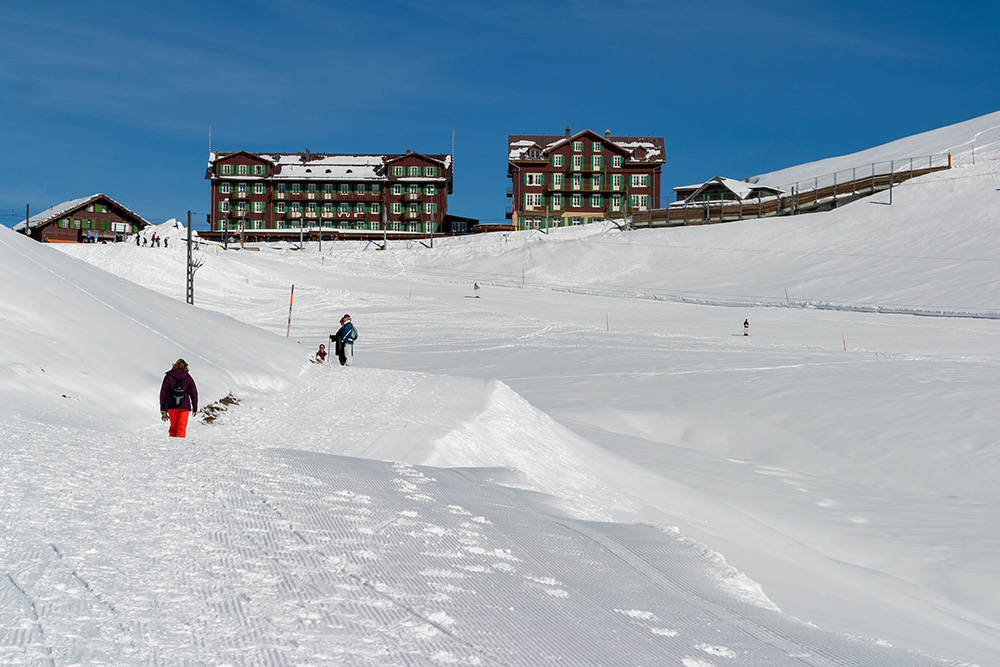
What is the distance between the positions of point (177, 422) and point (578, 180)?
78.6 m

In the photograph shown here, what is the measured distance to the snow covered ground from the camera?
175 inches

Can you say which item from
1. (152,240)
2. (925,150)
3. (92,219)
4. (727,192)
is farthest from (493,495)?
(92,219)

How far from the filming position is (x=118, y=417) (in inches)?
482

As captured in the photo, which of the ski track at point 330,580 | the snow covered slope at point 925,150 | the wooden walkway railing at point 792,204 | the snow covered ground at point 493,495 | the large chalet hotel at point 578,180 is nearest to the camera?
the ski track at point 330,580

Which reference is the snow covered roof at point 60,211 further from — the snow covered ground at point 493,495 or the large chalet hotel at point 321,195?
the snow covered ground at point 493,495

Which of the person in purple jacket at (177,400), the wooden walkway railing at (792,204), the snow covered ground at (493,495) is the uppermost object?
the wooden walkway railing at (792,204)

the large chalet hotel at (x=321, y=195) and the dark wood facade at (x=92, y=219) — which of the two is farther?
the large chalet hotel at (x=321, y=195)

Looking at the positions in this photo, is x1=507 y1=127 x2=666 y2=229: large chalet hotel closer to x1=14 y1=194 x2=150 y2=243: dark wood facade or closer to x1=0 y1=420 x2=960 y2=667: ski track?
x1=14 y1=194 x2=150 y2=243: dark wood facade

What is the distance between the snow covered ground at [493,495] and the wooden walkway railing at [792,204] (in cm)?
3226

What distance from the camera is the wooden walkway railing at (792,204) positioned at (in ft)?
213

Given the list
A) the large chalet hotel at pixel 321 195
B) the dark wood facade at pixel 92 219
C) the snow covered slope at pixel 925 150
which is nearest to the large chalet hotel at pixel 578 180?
the large chalet hotel at pixel 321 195

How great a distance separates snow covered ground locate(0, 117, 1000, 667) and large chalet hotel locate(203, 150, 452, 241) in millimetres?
59053

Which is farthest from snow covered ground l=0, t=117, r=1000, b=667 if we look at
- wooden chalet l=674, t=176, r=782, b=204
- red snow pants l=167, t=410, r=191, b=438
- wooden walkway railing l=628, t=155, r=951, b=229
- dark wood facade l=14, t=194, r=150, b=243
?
dark wood facade l=14, t=194, r=150, b=243

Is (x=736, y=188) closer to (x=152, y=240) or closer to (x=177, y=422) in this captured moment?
(x=152, y=240)
